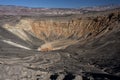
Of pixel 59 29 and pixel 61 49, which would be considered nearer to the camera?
pixel 61 49

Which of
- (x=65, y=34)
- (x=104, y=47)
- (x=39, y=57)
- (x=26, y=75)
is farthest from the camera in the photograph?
(x=65, y=34)

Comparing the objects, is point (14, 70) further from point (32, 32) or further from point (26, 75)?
point (32, 32)

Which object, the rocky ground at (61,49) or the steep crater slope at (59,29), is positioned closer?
the rocky ground at (61,49)

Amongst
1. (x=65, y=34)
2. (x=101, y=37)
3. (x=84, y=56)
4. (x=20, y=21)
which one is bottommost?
(x=84, y=56)

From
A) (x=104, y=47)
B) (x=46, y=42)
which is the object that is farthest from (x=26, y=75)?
(x=46, y=42)

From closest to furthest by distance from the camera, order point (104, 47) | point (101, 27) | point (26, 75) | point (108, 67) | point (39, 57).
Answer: point (26, 75) → point (108, 67) → point (39, 57) → point (104, 47) → point (101, 27)

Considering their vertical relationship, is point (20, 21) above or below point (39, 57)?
above

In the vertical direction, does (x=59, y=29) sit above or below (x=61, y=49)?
above

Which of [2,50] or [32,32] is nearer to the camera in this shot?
[2,50]

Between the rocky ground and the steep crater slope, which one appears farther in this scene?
the steep crater slope

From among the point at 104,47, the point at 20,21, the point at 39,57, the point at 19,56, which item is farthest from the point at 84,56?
the point at 20,21
